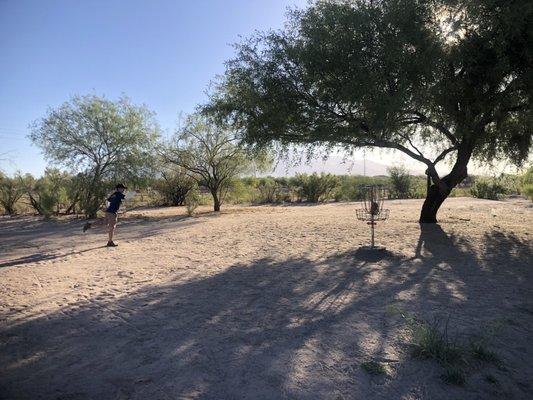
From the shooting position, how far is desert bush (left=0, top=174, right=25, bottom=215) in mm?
20797

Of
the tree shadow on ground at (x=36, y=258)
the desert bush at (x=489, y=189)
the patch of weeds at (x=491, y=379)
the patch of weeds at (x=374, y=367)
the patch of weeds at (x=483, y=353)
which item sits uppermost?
the desert bush at (x=489, y=189)

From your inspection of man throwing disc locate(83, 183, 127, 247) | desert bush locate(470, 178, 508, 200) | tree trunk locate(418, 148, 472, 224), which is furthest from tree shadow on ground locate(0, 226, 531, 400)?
desert bush locate(470, 178, 508, 200)

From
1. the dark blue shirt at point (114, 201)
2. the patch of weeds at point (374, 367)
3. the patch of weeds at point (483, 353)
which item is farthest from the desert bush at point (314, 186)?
the patch of weeds at point (374, 367)

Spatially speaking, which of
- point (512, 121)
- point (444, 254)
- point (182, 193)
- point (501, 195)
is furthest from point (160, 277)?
point (501, 195)

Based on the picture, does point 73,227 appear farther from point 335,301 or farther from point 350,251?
point 335,301

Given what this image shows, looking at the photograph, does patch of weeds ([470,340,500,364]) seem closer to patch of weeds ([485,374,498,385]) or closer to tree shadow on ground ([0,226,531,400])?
patch of weeds ([485,374,498,385])

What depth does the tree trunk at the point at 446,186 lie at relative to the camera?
12.2 metres

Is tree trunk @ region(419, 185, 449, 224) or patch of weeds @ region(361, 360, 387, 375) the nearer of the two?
patch of weeds @ region(361, 360, 387, 375)

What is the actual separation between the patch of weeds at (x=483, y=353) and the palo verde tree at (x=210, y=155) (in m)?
15.4

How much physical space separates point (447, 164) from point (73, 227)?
13.3 meters

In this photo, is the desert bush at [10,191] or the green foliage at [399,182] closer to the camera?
the desert bush at [10,191]

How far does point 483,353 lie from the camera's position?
13.1ft

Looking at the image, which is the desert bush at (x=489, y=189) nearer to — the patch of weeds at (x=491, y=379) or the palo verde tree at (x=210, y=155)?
the palo verde tree at (x=210, y=155)

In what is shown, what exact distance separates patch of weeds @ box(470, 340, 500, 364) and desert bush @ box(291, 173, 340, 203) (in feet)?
77.9
